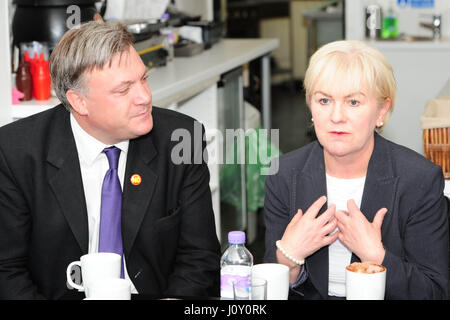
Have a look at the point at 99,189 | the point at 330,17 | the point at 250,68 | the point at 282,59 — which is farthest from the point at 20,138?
the point at 282,59

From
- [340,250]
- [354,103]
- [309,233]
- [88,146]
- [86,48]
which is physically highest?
[86,48]

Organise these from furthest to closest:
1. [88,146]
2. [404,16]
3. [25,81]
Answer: [404,16] < [25,81] < [88,146]

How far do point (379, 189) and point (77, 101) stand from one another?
2.55ft

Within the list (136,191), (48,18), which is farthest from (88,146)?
(48,18)

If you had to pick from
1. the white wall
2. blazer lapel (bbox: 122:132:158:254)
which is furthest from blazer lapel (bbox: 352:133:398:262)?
the white wall

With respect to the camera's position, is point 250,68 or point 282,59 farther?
point 282,59

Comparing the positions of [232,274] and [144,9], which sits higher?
[144,9]

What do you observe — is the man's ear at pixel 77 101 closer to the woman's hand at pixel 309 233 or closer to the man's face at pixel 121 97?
the man's face at pixel 121 97

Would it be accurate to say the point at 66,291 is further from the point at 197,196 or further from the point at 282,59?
the point at 282,59

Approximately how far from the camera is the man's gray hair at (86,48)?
71.2 inches

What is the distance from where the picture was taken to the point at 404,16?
15.8 ft

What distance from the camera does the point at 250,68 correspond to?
13.6 ft

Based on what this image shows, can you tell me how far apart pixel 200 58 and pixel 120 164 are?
186cm

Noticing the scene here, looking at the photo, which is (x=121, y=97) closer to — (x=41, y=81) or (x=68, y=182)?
(x=68, y=182)
